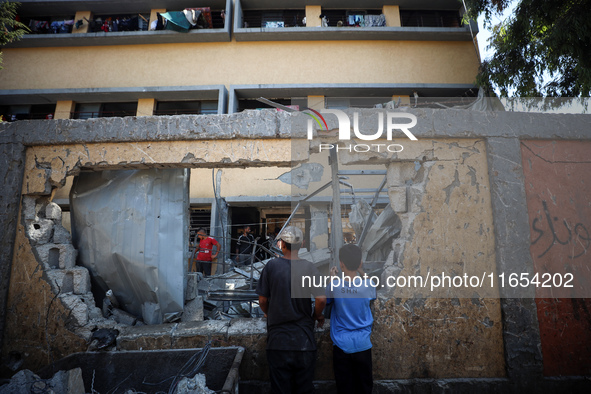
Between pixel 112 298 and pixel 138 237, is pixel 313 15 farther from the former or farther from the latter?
pixel 112 298

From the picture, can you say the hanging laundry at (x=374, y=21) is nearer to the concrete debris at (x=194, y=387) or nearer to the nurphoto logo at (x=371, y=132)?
the nurphoto logo at (x=371, y=132)

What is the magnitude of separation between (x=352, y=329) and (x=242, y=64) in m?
10.1

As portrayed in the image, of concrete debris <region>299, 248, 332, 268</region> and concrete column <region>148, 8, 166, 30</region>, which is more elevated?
concrete column <region>148, 8, 166, 30</region>

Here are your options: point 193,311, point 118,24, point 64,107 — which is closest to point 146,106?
point 64,107

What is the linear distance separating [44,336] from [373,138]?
4069 mm

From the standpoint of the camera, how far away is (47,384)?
2.26m

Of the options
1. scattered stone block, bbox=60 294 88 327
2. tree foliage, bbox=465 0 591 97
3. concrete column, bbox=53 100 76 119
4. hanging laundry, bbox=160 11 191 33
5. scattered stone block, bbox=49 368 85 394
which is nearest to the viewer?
scattered stone block, bbox=49 368 85 394

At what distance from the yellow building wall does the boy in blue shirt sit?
9.03m

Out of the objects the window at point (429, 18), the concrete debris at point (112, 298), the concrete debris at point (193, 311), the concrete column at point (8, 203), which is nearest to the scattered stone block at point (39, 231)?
the concrete column at point (8, 203)

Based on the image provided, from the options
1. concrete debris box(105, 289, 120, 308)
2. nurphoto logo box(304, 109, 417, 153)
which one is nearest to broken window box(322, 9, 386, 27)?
nurphoto logo box(304, 109, 417, 153)

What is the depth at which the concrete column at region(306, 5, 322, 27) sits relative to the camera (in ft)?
34.7

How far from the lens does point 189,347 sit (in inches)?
118

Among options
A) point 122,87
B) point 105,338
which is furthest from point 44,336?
point 122,87

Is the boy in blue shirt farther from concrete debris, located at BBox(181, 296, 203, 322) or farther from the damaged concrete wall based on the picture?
concrete debris, located at BBox(181, 296, 203, 322)
